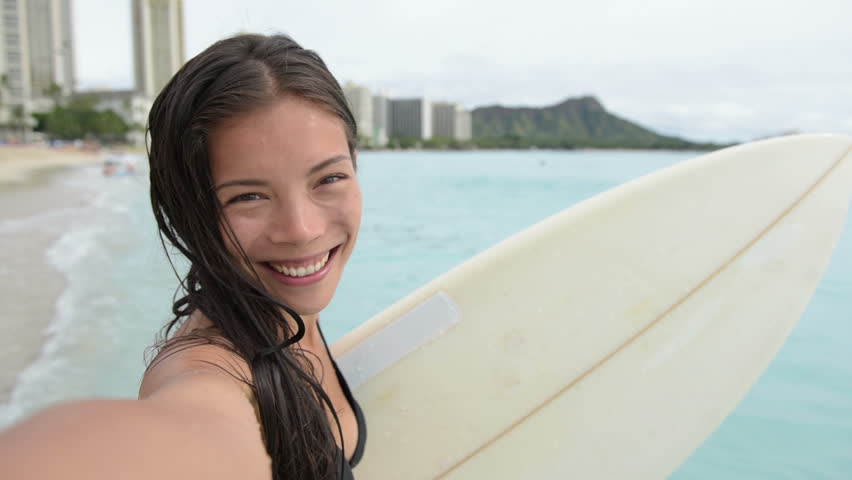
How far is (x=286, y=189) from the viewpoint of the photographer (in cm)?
73

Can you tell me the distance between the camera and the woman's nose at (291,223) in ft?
2.41

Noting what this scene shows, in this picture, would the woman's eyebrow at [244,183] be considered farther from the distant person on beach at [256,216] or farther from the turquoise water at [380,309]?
the turquoise water at [380,309]

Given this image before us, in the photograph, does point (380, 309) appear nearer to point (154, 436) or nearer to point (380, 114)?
point (154, 436)

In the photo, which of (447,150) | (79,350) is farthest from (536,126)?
(79,350)

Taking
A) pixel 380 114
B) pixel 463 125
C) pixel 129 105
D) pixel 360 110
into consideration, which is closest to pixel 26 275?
pixel 360 110

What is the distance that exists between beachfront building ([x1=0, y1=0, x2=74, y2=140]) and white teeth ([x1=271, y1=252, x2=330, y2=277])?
1921 inches

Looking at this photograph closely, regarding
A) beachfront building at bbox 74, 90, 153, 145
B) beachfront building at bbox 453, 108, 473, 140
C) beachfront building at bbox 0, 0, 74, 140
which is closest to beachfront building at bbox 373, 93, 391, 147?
beachfront building at bbox 453, 108, 473, 140

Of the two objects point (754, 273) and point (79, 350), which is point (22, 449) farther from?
point (79, 350)

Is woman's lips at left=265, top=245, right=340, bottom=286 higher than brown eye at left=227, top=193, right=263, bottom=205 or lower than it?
lower

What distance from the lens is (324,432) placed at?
0.79 m

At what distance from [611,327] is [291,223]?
0.91 m

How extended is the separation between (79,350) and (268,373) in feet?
9.34

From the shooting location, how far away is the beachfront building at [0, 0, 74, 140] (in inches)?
1864

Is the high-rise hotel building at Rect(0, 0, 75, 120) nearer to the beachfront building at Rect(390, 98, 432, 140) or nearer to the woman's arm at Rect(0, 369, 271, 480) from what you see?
the beachfront building at Rect(390, 98, 432, 140)
